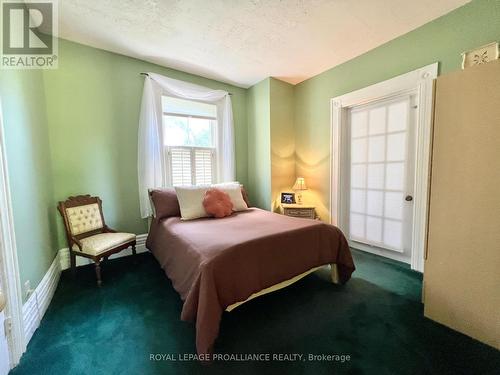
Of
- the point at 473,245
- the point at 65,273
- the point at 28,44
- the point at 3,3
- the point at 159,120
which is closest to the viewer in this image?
the point at 473,245

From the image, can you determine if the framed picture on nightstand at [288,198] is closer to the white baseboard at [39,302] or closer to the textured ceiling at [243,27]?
the textured ceiling at [243,27]

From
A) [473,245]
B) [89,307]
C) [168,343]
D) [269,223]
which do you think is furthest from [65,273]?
[473,245]

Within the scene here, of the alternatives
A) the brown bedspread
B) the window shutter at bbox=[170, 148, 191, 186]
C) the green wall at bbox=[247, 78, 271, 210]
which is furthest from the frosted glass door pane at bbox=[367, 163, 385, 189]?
the window shutter at bbox=[170, 148, 191, 186]

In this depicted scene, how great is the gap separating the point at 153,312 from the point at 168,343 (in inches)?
15.8

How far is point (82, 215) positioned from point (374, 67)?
156 inches

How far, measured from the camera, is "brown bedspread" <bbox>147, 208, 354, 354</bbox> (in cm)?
136

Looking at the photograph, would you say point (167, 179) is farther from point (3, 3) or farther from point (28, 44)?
point (3, 3)

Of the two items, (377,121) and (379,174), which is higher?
(377,121)

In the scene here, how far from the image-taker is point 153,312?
5.79 ft

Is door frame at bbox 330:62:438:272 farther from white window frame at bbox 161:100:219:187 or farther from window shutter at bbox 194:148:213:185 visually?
window shutter at bbox 194:148:213:185

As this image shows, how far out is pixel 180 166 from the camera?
3301 mm

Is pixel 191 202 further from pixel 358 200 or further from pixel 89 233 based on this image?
pixel 358 200

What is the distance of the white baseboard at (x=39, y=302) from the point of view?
1.49m

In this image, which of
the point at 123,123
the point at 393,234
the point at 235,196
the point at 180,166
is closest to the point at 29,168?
the point at 123,123
